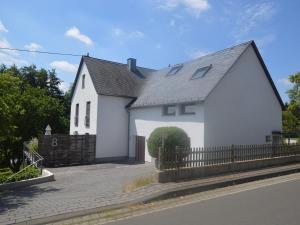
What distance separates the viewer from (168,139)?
15.7 metres

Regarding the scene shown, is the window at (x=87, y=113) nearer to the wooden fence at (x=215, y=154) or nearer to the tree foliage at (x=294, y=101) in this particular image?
the wooden fence at (x=215, y=154)

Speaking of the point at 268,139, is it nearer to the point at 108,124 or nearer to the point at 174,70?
the point at 174,70

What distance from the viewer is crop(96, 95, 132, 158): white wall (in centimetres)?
2183

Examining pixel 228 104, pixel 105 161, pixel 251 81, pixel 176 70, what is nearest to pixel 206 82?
pixel 228 104

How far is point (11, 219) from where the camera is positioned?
24.5 ft

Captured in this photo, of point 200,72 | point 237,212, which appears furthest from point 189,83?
point 237,212

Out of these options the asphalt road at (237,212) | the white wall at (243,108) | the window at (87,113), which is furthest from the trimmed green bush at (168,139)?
the window at (87,113)

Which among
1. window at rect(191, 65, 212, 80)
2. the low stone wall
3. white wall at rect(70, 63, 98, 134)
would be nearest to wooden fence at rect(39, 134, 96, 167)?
white wall at rect(70, 63, 98, 134)

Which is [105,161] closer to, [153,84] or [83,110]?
[83,110]

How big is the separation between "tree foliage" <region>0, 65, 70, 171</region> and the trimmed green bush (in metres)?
6.84

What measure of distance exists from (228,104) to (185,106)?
2.53 metres

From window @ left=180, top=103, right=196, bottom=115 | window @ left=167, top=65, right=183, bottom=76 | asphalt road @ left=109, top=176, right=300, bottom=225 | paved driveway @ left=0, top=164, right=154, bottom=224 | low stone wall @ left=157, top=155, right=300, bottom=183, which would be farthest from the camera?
window @ left=167, top=65, right=183, bottom=76

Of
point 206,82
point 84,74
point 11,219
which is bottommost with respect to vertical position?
point 11,219

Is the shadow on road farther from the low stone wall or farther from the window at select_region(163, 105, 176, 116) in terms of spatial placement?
the window at select_region(163, 105, 176, 116)
